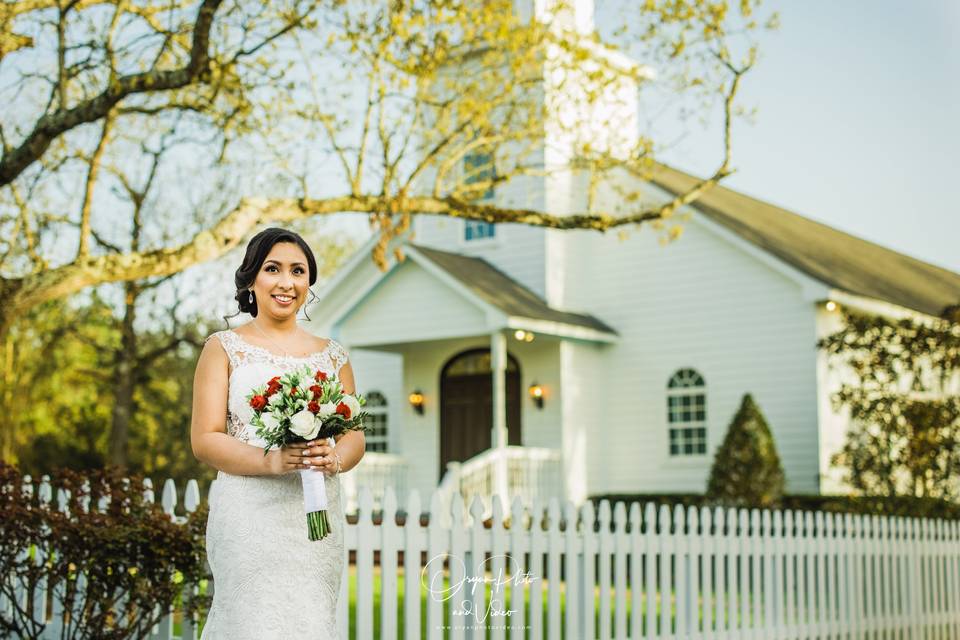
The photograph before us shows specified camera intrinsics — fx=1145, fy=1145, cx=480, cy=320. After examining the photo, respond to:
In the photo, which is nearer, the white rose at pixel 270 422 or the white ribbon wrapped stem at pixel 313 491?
the white rose at pixel 270 422

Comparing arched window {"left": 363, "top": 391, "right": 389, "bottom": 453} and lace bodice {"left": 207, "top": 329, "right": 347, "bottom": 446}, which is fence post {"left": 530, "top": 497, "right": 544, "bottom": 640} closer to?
lace bodice {"left": 207, "top": 329, "right": 347, "bottom": 446}

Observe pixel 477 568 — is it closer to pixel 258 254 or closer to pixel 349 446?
pixel 349 446

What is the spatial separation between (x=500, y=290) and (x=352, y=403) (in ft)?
47.9

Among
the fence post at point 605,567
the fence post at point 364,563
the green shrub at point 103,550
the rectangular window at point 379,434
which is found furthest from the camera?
the rectangular window at point 379,434

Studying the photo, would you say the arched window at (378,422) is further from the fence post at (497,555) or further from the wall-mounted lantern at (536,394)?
the fence post at (497,555)

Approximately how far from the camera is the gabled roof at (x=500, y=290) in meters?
17.5

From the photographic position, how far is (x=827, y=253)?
20.5 meters

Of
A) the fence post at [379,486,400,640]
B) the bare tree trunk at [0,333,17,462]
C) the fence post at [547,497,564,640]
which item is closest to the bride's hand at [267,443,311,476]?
Result: the fence post at [379,486,400,640]

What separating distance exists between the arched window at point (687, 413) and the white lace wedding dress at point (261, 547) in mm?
14631

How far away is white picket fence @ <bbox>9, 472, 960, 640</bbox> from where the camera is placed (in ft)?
21.2

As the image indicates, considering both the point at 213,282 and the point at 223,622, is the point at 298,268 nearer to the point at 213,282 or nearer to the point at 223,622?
the point at 223,622

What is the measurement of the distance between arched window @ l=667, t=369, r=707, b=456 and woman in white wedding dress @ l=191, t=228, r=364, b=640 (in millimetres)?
14603

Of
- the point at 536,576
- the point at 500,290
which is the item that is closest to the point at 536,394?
the point at 500,290

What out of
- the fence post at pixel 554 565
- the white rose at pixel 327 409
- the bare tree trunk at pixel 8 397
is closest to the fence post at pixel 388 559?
the fence post at pixel 554 565
